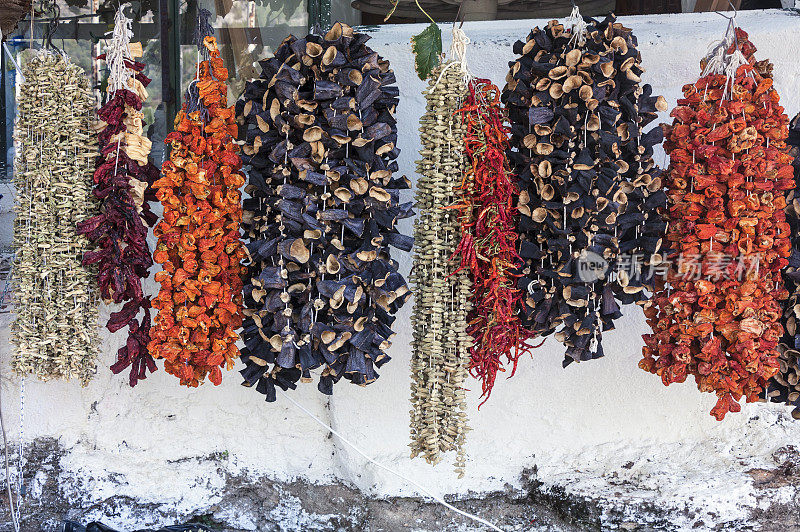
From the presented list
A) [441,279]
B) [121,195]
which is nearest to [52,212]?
[121,195]

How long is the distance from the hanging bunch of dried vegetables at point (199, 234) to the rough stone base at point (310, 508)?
0.81 meters

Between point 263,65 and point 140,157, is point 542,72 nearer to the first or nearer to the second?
point 263,65

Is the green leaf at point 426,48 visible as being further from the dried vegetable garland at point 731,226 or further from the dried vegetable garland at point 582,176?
the dried vegetable garland at point 731,226

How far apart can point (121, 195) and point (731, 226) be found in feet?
4.56

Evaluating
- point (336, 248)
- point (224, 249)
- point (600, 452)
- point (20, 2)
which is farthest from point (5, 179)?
point (600, 452)

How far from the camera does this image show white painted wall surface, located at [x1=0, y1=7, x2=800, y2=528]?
2.01 meters

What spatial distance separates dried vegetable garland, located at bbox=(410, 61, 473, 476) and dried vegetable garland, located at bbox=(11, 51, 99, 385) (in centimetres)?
82

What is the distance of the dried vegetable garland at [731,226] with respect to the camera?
1426 mm

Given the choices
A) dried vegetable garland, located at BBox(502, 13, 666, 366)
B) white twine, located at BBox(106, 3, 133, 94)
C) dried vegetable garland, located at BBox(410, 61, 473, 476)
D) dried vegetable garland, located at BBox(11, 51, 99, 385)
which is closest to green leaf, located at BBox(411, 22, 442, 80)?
dried vegetable garland, located at BBox(410, 61, 473, 476)

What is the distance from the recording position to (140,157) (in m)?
1.59

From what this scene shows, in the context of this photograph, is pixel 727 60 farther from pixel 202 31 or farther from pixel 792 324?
pixel 202 31

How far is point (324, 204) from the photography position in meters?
1.43

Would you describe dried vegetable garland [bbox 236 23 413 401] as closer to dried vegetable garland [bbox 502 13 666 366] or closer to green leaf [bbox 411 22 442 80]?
green leaf [bbox 411 22 442 80]

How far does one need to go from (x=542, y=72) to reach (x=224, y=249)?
834 mm
